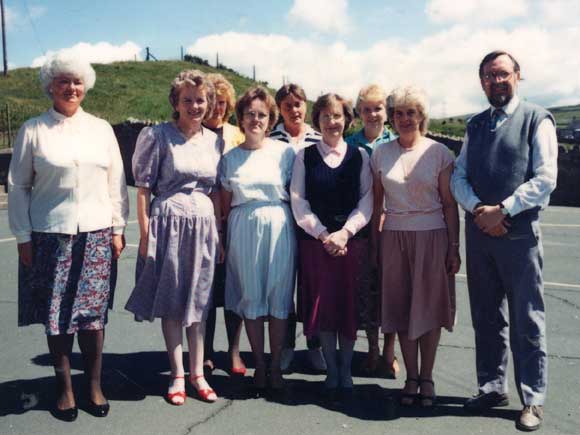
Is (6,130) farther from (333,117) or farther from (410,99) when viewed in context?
(410,99)


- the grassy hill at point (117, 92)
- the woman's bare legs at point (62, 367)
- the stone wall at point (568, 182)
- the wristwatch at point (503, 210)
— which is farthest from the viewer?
the grassy hill at point (117, 92)

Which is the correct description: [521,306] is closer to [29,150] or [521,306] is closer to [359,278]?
[359,278]

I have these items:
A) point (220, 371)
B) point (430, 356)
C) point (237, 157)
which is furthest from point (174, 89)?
point (430, 356)

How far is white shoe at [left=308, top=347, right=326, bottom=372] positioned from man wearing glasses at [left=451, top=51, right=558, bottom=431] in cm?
119

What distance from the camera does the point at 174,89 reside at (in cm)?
401

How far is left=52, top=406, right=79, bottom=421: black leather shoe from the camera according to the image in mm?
3680

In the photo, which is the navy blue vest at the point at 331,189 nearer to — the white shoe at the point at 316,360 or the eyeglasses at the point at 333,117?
the eyeglasses at the point at 333,117

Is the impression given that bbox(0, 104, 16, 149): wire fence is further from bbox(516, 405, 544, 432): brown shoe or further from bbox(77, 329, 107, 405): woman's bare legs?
bbox(516, 405, 544, 432): brown shoe

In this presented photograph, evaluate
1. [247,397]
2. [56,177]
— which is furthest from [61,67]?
[247,397]

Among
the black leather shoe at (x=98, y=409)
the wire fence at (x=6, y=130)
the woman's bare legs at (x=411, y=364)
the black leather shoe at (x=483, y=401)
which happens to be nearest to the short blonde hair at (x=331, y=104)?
the woman's bare legs at (x=411, y=364)

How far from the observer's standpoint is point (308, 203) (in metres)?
4.02

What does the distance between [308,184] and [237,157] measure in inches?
20.2

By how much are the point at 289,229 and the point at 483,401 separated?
1626mm

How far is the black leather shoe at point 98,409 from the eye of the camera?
148 inches
